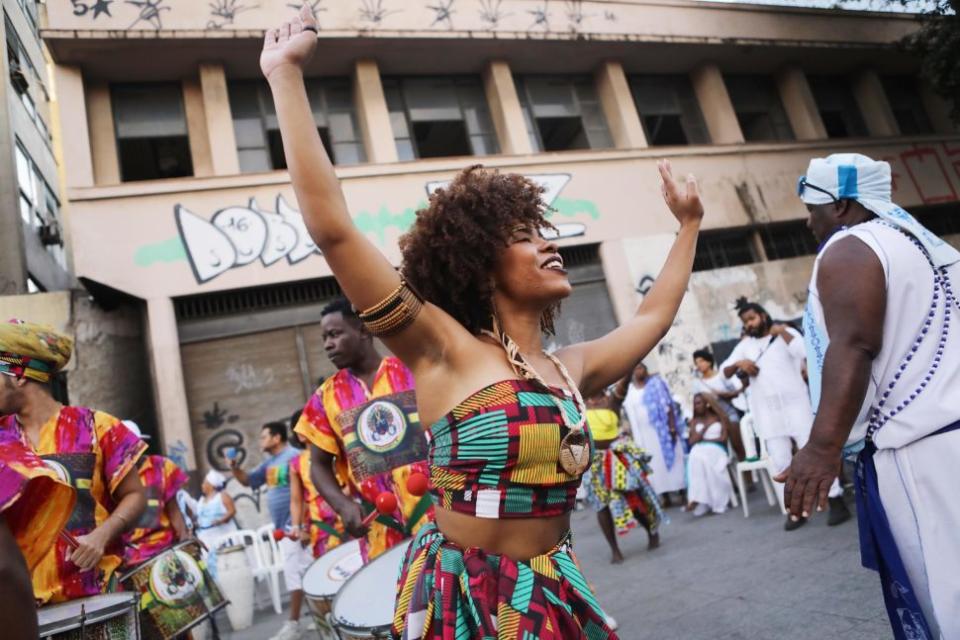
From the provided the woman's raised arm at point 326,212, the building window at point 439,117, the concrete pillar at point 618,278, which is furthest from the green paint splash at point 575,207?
the woman's raised arm at point 326,212

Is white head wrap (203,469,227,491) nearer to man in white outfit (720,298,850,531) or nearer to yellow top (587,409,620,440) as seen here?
yellow top (587,409,620,440)

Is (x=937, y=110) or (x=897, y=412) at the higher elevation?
(x=937, y=110)

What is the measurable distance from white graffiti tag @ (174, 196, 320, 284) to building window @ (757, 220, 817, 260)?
392 inches

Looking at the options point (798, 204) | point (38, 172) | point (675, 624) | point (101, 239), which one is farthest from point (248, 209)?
point (798, 204)

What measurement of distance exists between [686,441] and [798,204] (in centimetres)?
812

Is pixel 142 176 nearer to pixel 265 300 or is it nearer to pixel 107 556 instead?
pixel 265 300

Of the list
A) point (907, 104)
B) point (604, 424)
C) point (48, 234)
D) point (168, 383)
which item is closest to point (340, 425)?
point (604, 424)

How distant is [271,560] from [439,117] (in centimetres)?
889

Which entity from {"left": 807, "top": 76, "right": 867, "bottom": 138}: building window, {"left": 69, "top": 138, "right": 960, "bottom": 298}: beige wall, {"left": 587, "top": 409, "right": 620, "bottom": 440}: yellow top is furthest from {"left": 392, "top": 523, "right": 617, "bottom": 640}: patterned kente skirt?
{"left": 807, "top": 76, "right": 867, "bottom": 138}: building window

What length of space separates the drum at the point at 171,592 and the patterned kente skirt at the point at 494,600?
1.91 metres

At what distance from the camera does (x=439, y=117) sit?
13078 millimetres

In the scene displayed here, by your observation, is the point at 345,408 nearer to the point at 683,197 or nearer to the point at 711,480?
the point at 683,197

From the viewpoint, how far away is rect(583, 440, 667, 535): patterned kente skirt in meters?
5.89

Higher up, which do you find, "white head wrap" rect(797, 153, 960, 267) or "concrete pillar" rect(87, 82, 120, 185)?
"concrete pillar" rect(87, 82, 120, 185)
